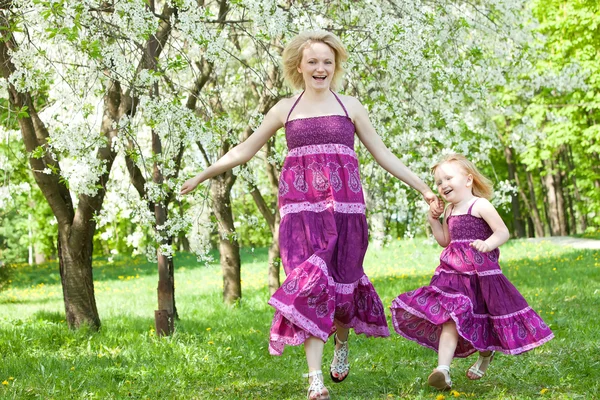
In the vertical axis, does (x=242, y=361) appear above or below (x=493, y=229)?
below

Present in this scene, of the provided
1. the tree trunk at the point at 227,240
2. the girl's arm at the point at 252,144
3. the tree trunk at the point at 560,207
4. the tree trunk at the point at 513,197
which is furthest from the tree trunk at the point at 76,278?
the tree trunk at the point at 513,197

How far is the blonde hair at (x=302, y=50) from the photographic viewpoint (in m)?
4.49

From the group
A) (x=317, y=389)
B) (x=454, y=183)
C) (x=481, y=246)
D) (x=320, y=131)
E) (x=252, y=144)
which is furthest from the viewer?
(x=454, y=183)

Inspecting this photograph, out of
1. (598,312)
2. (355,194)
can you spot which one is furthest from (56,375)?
(598,312)

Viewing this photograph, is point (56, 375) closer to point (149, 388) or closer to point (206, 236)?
point (149, 388)

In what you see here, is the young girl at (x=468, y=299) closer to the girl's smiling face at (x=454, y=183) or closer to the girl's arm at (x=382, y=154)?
the girl's smiling face at (x=454, y=183)

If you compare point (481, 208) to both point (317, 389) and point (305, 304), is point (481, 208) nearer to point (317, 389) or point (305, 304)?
point (305, 304)

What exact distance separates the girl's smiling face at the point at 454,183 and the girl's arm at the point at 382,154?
204 millimetres

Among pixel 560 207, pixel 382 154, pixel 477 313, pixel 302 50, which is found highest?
pixel 302 50

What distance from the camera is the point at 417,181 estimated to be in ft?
15.0

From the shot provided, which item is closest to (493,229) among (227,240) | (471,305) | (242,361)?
(471,305)

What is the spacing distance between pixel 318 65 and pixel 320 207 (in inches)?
33.2

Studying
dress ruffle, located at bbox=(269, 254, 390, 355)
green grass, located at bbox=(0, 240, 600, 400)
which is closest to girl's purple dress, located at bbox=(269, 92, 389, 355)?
dress ruffle, located at bbox=(269, 254, 390, 355)

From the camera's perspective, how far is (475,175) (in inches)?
189
